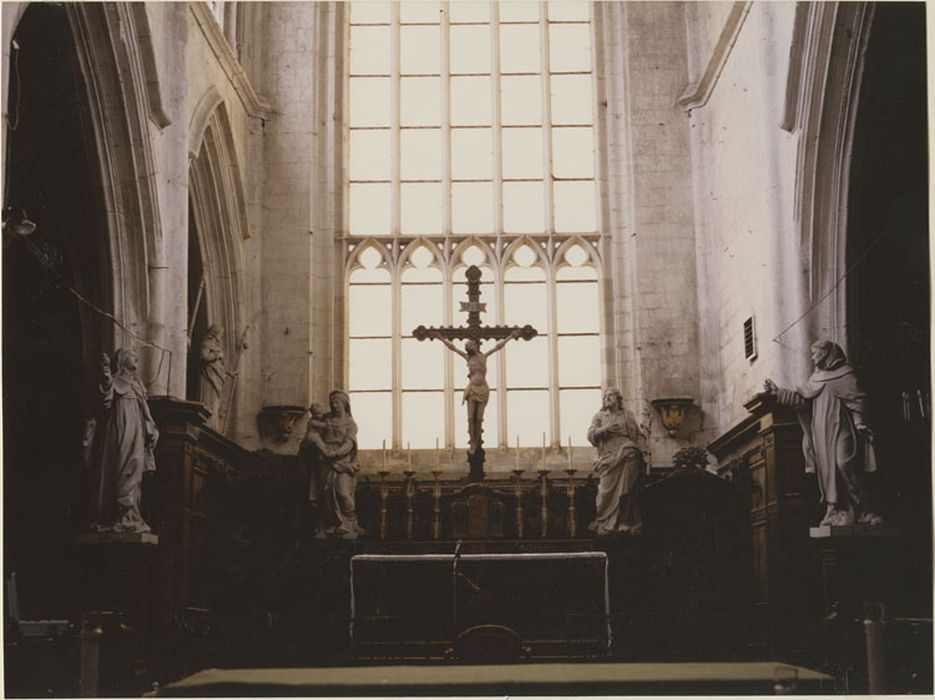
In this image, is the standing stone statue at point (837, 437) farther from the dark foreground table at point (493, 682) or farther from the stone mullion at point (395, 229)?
the stone mullion at point (395, 229)

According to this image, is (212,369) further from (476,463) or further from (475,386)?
(476,463)

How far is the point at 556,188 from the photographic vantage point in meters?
18.7

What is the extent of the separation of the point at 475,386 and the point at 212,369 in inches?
119

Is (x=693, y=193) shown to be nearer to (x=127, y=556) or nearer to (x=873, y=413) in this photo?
(x=873, y=413)

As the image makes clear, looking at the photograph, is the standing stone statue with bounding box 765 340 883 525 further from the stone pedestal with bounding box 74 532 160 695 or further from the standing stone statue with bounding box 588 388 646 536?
the stone pedestal with bounding box 74 532 160 695

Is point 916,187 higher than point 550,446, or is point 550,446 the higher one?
point 916,187

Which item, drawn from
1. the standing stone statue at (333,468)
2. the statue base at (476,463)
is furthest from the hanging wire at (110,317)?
the statue base at (476,463)

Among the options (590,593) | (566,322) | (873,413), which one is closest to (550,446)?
(566,322)

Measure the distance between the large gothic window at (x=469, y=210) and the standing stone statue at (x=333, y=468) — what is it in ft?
9.61

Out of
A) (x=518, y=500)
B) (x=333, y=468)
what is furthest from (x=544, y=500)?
(x=333, y=468)

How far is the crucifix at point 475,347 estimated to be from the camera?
583 inches

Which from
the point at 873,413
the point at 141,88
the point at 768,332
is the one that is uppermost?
the point at 141,88

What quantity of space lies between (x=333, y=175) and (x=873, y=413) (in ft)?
28.4

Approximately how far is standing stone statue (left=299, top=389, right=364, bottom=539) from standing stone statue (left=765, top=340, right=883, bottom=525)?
483 centimetres
